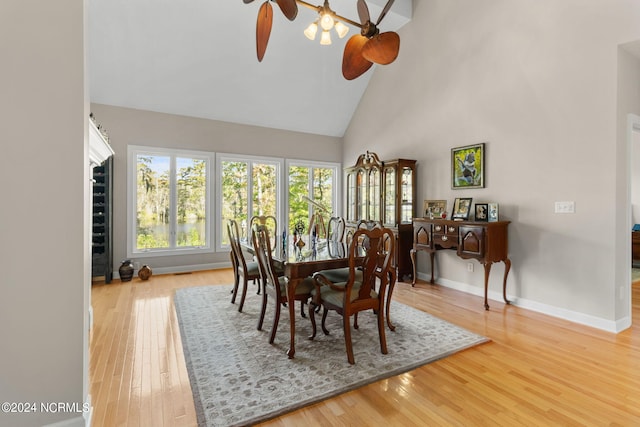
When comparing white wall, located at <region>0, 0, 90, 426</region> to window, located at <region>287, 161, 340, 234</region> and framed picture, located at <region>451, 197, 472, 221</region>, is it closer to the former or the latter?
framed picture, located at <region>451, 197, 472, 221</region>

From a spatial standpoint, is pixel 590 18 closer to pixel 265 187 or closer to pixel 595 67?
pixel 595 67

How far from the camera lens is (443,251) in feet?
14.6

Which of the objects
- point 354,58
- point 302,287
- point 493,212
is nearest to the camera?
point 354,58

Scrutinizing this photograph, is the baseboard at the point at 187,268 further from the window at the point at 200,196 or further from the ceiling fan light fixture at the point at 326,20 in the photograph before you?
the ceiling fan light fixture at the point at 326,20

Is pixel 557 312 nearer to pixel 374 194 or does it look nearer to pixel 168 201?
pixel 374 194

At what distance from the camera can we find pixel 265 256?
2654 millimetres

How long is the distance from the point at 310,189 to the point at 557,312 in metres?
4.80

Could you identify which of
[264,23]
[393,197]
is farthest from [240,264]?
[393,197]

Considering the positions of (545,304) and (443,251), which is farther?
(443,251)

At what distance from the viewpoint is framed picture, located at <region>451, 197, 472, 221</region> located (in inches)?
164

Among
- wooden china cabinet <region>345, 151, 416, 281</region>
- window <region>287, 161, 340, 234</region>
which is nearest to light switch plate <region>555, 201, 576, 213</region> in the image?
wooden china cabinet <region>345, 151, 416, 281</region>

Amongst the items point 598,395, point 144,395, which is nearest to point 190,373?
point 144,395

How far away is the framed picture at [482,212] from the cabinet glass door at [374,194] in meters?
1.70

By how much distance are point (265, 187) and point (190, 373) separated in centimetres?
450
